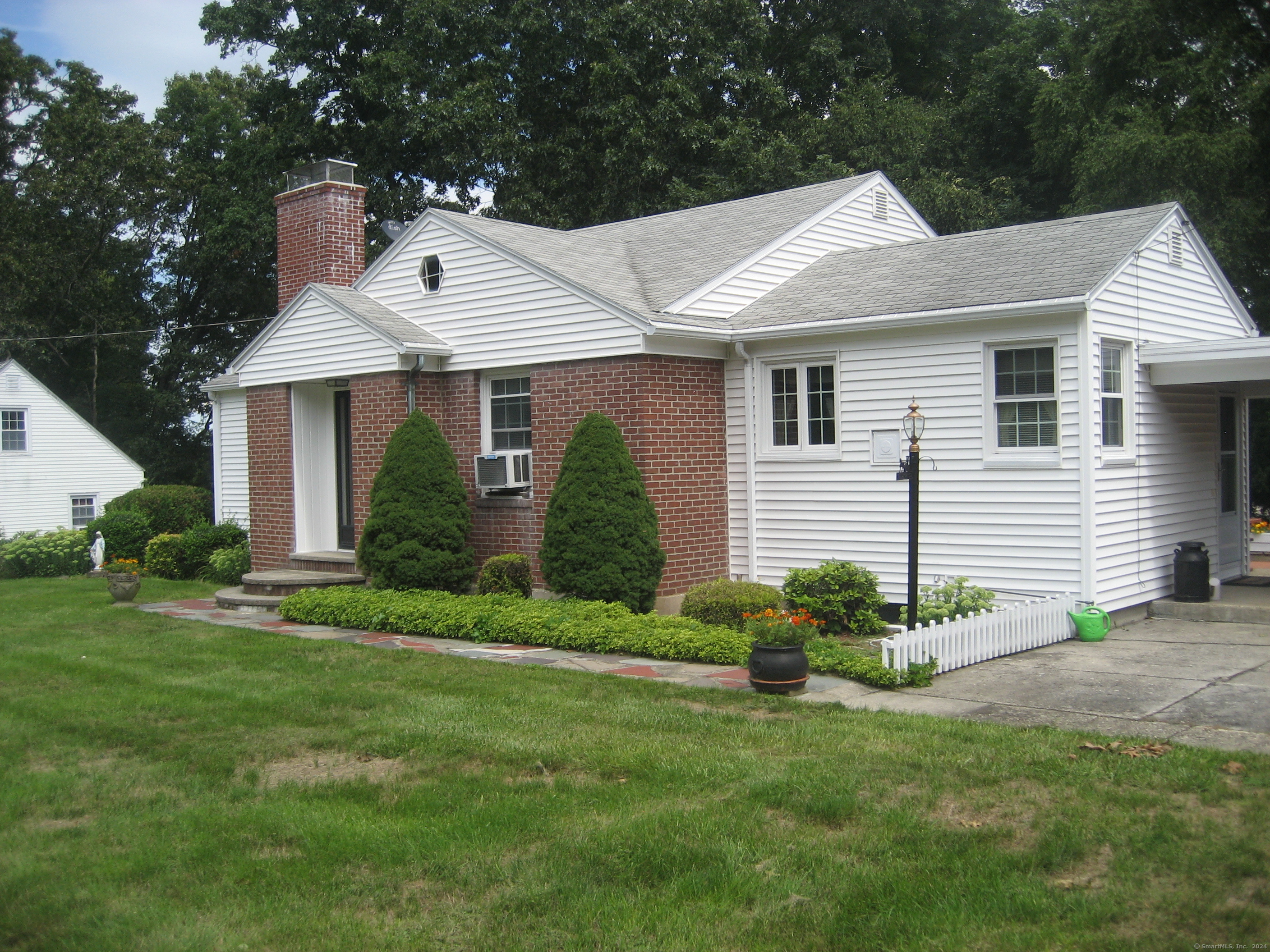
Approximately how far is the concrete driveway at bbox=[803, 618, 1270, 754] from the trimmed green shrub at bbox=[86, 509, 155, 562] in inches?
619

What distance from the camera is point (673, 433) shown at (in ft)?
41.1

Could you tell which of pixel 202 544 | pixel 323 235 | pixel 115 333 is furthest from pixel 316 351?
pixel 115 333

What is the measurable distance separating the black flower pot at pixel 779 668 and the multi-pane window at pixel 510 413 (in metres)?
6.18

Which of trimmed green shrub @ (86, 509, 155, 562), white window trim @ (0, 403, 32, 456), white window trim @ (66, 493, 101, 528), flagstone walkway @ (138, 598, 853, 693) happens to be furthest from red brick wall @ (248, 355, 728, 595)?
white window trim @ (66, 493, 101, 528)

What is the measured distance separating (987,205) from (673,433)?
14.8 meters

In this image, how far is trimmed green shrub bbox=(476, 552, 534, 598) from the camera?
12.8m

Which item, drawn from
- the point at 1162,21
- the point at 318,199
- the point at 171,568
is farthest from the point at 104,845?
the point at 171,568

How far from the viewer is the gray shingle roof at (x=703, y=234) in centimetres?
1358

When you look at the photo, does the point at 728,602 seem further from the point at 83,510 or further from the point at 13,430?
the point at 83,510

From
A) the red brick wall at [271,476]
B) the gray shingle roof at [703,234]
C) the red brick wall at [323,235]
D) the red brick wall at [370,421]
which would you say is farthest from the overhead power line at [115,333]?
the red brick wall at [370,421]

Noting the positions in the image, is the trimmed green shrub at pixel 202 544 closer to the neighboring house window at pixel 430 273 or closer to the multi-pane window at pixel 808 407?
the neighboring house window at pixel 430 273

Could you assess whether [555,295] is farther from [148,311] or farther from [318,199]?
[148,311]

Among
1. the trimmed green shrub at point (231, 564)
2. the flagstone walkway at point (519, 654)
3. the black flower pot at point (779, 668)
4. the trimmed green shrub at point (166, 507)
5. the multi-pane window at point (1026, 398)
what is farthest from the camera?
the trimmed green shrub at point (166, 507)

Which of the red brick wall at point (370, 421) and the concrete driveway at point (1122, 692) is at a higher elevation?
the red brick wall at point (370, 421)
